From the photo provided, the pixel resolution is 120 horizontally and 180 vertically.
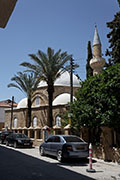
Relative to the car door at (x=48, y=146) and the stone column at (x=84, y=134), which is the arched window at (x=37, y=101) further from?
the car door at (x=48, y=146)

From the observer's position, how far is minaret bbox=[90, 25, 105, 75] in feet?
62.5

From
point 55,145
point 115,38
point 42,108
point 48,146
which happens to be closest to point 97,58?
point 115,38

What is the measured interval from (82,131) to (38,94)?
1821 cm

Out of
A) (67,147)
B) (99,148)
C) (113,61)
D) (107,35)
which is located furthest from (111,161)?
(107,35)

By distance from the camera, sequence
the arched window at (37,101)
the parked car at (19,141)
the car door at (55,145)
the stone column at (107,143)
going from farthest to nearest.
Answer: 1. the arched window at (37,101)
2. the parked car at (19,141)
3. the stone column at (107,143)
4. the car door at (55,145)

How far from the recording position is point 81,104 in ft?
44.3

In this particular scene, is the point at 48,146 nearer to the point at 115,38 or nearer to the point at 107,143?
the point at 107,143

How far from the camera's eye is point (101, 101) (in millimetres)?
11984

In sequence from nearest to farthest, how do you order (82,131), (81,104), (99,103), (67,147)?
(67,147), (99,103), (81,104), (82,131)

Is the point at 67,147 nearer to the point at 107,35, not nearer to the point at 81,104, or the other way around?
the point at 81,104

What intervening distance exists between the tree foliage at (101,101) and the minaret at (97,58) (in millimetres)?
5665

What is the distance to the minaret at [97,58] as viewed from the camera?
19.0m

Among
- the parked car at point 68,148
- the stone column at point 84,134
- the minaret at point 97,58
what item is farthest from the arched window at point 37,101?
the parked car at point 68,148

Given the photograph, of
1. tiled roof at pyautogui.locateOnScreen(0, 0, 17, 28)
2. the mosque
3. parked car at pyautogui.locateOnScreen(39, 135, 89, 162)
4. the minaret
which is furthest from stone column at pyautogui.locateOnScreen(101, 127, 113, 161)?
the mosque
